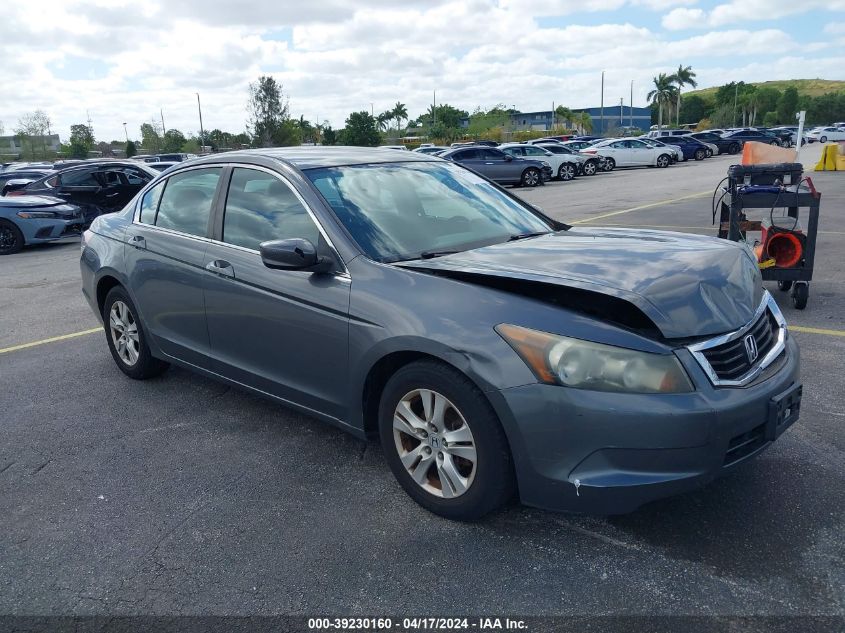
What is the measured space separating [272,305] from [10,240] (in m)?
11.5

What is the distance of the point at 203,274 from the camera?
13.7ft

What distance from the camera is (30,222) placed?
42.7 ft

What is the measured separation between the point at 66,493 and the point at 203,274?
136 cm

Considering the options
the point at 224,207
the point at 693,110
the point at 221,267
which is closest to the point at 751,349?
the point at 221,267

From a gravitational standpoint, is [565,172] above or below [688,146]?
below

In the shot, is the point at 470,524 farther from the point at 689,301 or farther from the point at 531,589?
the point at 689,301

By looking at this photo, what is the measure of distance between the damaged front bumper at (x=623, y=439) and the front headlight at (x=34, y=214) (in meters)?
12.7

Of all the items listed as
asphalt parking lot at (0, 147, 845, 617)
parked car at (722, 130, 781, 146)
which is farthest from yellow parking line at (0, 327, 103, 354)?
parked car at (722, 130, 781, 146)

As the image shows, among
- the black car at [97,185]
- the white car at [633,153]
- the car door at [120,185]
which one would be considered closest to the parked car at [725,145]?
the white car at [633,153]

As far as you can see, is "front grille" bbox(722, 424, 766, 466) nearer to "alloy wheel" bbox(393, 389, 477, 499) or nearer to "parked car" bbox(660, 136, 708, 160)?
"alloy wheel" bbox(393, 389, 477, 499)

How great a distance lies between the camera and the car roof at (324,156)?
4.05 meters

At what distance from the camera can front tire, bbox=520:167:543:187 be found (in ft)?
86.6

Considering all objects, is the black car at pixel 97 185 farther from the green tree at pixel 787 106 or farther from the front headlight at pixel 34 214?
Answer: the green tree at pixel 787 106

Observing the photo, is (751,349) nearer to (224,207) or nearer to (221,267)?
(221,267)
